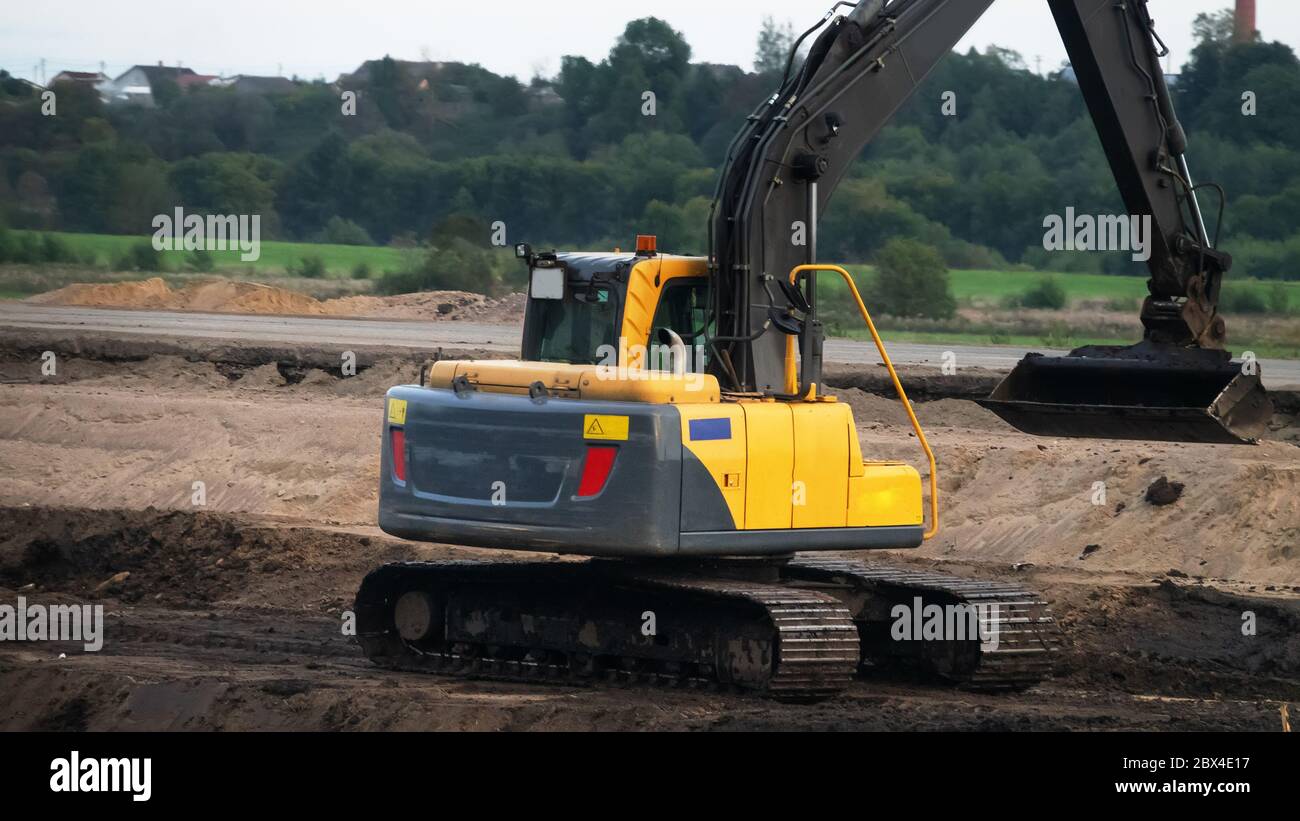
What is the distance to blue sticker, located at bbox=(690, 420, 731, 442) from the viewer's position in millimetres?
9719

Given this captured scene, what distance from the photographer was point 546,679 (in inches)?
436

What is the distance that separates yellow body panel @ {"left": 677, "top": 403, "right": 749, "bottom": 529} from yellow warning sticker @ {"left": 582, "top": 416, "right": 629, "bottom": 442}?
32cm

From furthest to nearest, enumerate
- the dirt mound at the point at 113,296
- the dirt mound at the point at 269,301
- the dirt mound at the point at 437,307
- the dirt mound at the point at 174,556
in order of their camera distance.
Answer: the dirt mound at the point at 113,296 → the dirt mound at the point at 269,301 → the dirt mound at the point at 437,307 → the dirt mound at the point at 174,556

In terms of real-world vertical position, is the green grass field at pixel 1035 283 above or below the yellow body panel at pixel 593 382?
above

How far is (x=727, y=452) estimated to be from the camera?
9.82 m

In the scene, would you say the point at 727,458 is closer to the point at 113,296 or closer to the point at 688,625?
the point at 688,625

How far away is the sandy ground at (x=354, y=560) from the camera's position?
32.0 feet

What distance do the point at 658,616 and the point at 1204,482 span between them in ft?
22.6

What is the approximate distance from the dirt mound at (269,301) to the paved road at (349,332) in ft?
3.55

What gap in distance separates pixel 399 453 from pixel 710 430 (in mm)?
2104

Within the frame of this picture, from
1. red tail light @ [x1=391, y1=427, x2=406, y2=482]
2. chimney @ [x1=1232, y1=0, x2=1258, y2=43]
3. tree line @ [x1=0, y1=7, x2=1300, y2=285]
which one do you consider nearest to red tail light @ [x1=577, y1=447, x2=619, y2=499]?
red tail light @ [x1=391, y1=427, x2=406, y2=482]

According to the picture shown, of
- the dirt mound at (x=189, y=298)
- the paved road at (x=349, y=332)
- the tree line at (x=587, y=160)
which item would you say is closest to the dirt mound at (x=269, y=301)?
the dirt mound at (x=189, y=298)

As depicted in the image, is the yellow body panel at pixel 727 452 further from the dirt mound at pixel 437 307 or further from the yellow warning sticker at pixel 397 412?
the dirt mound at pixel 437 307

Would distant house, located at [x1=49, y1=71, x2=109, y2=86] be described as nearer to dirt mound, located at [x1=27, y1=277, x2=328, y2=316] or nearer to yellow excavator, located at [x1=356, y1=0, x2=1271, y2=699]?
dirt mound, located at [x1=27, y1=277, x2=328, y2=316]
